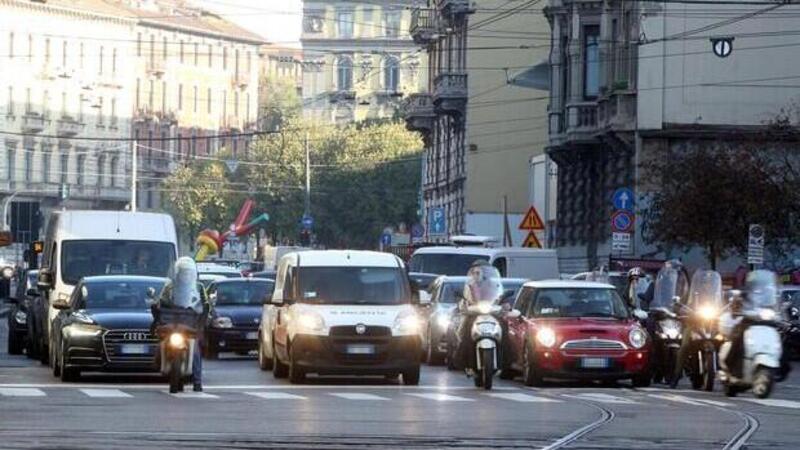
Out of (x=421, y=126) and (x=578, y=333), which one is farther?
(x=421, y=126)

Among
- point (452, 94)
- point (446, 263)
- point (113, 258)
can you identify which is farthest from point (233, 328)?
point (452, 94)

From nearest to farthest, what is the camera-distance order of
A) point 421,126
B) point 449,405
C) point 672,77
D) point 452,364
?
point 449,405, point 452,364, point 672,77, point 421,126

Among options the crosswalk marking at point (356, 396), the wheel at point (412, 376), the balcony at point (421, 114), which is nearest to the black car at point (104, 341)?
the crosswalk marking at point (356, 396)

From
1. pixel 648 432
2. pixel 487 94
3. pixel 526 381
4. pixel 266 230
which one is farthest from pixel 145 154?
pixel 648 432

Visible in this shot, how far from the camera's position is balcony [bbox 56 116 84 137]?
152875 millimetres

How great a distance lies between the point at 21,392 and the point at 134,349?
3217 millimetres

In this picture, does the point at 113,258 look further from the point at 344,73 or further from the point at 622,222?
the point at 344,73

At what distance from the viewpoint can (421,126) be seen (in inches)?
4382

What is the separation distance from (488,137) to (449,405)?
228 feet

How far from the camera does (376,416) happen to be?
26.7 metres

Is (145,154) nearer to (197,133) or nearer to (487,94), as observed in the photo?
(197,133)

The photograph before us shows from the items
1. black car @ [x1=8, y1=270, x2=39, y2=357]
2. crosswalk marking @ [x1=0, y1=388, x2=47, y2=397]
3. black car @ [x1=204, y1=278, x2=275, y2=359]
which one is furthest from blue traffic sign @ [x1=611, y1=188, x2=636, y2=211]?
crosswalk marking @ [x1=0, y1=388, x2=47, y2=397]

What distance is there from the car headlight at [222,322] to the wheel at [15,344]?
3.83m

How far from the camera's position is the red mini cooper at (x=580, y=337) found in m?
35.3
